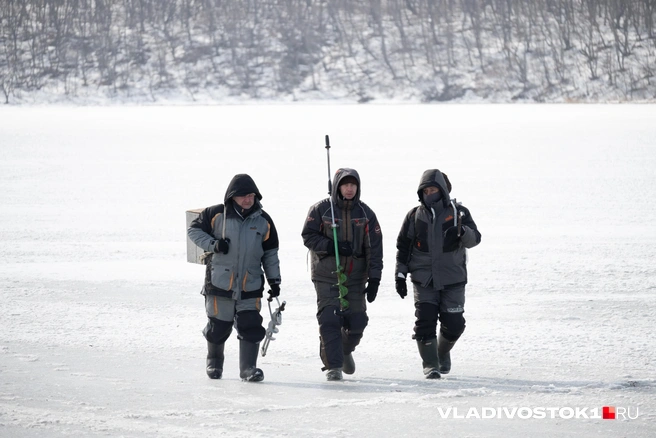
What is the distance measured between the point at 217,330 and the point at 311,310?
218cm

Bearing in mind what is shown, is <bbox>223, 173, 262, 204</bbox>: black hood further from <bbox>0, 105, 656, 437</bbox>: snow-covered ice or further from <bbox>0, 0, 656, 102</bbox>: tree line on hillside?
<bbox>0, 0, 656, 102</bbox>: tree line on hillside

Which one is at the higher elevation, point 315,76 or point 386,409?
point 315,76

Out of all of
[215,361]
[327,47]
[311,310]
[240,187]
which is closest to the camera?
[240,187]

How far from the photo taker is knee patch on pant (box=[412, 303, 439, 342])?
5.32m

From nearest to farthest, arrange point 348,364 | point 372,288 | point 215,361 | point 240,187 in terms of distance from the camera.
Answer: point 240,187
point 372,288
point 215,361
point 348,364

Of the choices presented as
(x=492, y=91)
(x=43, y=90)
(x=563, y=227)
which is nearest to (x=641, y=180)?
(x=563, y=227)

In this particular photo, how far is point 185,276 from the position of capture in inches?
343

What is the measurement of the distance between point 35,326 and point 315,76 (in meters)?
54.2

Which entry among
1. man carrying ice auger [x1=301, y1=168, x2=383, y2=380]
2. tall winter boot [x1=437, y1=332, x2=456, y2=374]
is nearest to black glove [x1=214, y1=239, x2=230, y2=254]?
man carrying ice auger [x1=301, y1=168, x2=383, y2=380]

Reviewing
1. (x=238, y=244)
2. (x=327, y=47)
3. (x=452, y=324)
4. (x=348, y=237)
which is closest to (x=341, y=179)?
(x=348, y=237)

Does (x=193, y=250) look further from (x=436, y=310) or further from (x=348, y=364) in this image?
(x=436, y=310)

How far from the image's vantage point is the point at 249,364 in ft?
17.3

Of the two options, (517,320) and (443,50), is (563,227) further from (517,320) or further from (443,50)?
(443,50)

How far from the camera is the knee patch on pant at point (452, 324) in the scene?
5.34 m
